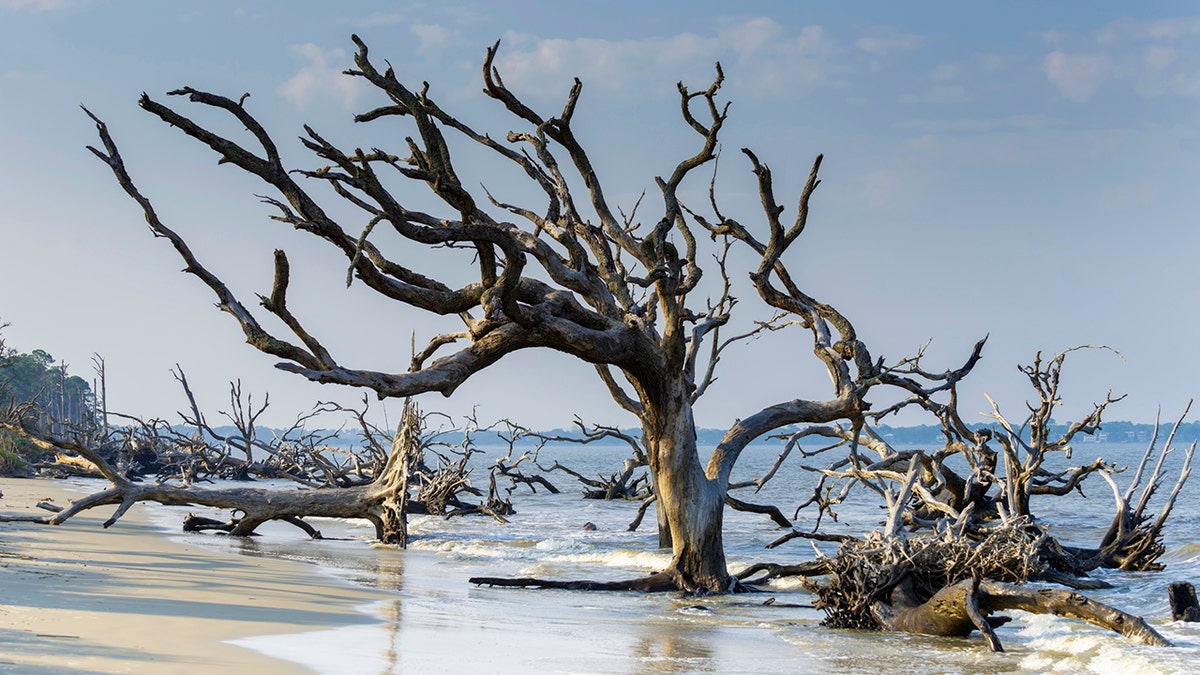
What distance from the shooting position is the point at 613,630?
30.6 feet

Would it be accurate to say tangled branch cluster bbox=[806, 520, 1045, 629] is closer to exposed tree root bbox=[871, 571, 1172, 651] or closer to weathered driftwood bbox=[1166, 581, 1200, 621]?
exposed tree root bbox=[871, 571, 1172, 651]

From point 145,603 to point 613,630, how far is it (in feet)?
11.9

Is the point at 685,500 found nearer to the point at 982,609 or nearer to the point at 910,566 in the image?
the point at 910,566

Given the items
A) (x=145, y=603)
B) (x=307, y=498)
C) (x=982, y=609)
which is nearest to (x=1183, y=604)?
(x=982, y=609)

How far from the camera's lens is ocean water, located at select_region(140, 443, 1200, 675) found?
291 inches

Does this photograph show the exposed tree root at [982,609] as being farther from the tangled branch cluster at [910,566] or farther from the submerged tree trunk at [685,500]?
the submerged tree trunk at [685,500]

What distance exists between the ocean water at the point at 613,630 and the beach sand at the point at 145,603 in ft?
1.43

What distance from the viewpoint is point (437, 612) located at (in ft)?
31.8

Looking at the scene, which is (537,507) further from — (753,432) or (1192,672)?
(1192,672)

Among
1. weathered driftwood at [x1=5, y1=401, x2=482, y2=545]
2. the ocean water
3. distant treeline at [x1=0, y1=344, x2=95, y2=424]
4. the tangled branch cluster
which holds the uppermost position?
distant treeline at [x1=0, y1=344, x2=95, y2=424]

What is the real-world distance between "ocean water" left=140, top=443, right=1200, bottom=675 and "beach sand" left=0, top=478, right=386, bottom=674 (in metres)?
0.43

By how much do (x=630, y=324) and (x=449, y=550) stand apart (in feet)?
28.3

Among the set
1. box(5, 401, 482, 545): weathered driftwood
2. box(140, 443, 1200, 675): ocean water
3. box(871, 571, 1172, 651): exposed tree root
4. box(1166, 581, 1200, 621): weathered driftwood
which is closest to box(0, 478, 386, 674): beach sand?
box(140, 443, 1200, 675): ocean water

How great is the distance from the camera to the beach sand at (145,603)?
233 inches
